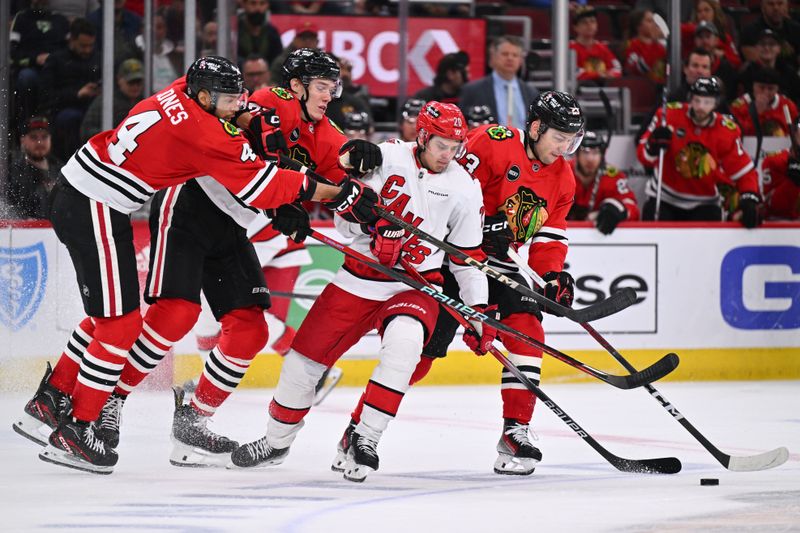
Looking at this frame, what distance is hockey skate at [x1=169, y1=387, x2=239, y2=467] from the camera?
14.6 feet

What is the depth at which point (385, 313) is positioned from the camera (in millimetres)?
4191

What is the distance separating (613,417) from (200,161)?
2.40 meters

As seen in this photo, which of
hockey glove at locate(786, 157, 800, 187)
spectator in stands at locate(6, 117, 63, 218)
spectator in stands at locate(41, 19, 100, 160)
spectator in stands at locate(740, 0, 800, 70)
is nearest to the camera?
spectator in stands at locate(6, 117, 63, 218)

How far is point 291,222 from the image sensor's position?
13.8 feet

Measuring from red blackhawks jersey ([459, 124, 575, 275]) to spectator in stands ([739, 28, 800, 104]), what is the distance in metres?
3.70

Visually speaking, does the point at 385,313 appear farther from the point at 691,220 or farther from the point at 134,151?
the point at 691,220

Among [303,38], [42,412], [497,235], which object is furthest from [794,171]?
[42,412]

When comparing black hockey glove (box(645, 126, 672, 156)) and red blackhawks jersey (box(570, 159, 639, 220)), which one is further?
black hockey glove (box(645, 126, 672, 156))

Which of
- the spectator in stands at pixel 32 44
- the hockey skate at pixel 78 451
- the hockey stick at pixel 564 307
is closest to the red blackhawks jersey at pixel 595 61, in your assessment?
the spectator in stands at pixel 32 44

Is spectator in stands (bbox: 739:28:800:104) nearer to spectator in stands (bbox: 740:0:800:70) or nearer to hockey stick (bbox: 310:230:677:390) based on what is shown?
spectator in stands (bbox: 740:0:800:70)

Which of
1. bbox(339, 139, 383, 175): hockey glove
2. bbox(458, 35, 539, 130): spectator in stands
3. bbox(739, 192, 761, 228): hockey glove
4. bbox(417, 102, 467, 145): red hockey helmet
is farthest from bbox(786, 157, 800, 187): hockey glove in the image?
bbox(339, 139, 383, 175): hockey glove

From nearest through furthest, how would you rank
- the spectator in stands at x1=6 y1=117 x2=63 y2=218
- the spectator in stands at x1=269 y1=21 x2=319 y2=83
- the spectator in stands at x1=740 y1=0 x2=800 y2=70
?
the spectator in stands at x1=6 y1=117 x2=63 y2=218
the spectator in stands at x1=269 y1=21 x2=319 y2=83
the spectator in stands at x1=740 y1=0 x2=800 y2=70

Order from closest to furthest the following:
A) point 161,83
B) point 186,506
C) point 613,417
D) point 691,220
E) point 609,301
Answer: point 186,506 → point 609,301 → point 613,417 → point 161,83 → point 691,220

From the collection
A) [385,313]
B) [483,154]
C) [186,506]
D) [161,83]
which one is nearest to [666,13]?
[161,83]
